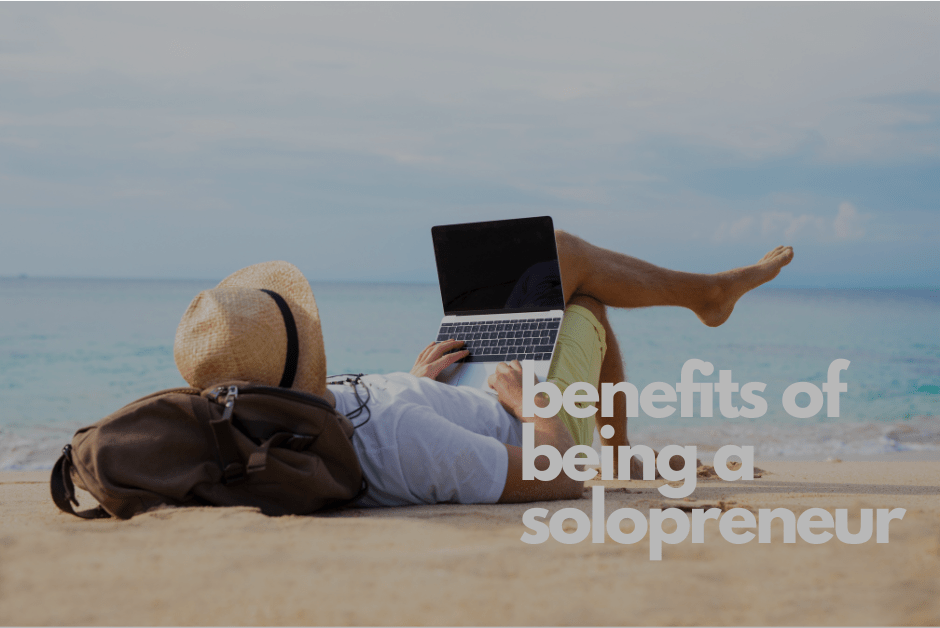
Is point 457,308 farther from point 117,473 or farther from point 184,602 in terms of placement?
point 184,602

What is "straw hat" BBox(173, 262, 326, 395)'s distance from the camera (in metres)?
2.11

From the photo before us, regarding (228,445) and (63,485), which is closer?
(228,445)

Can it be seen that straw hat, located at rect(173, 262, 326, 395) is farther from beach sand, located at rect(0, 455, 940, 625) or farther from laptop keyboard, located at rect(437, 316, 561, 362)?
laptop keyboard, located at rect(437, 316, 561, 362)

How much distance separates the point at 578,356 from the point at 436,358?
2.22ft

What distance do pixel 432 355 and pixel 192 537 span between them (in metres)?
1.74

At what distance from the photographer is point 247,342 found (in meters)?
2.12

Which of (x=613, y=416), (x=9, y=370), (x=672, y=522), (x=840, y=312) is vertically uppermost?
(x=672, y=522)

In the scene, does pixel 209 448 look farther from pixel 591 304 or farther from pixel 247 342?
pixel 591 304

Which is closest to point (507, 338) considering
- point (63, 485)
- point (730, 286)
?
point (730, 286)

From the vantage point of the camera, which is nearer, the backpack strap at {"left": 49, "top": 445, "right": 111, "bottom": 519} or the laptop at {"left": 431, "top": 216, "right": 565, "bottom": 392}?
the backpack strap at {"left": 49, "top": 445, "right": 111, "bottom": 519}

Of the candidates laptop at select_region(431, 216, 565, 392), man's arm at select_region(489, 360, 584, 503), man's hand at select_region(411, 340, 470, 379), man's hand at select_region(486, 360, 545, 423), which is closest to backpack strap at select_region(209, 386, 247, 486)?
man's arm at select_region(489, 360, 584, 503)

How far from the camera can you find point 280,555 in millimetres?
1599

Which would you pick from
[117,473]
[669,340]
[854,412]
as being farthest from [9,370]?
[669,340]

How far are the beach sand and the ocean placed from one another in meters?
2.58
